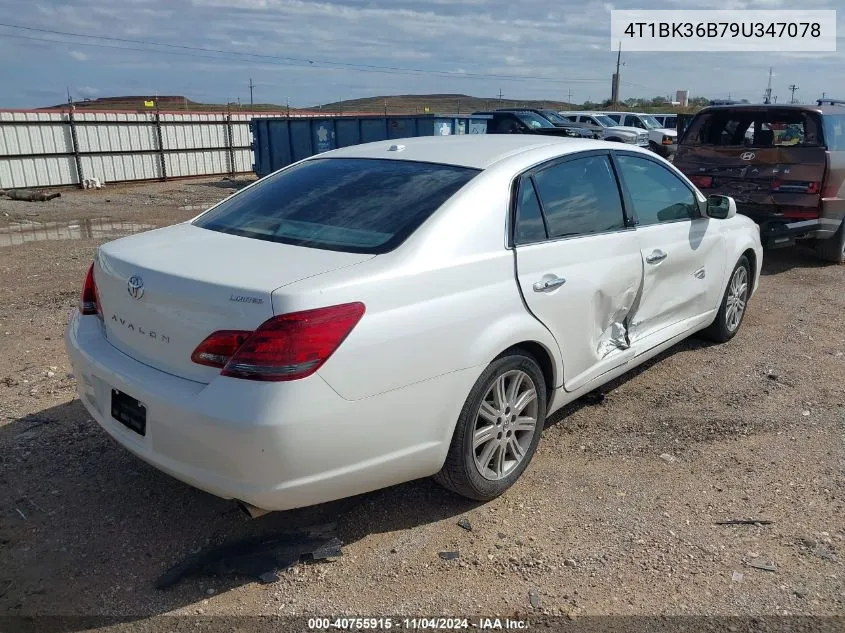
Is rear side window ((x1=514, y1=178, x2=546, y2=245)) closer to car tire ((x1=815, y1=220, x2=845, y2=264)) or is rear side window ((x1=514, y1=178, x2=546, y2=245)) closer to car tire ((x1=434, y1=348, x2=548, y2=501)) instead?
car tire ((x1=434, y1=348, x2=548, y2=501))

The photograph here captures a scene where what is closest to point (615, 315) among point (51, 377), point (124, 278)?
point (124, 278)

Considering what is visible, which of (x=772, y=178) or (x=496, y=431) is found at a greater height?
(x=772, y=178)

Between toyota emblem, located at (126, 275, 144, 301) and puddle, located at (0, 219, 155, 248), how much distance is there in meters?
9.08

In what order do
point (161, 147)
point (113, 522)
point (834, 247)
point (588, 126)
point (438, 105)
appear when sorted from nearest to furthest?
1. point (113, 522)
2. point (834, 247)
3. point (588, 126)
4. point (161, 147)
5. point (438, 105)

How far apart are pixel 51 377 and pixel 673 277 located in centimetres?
416

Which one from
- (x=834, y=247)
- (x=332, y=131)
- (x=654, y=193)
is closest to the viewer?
(x=654, y=193)

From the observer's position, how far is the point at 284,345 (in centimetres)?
246

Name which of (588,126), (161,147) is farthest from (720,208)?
(161,147)

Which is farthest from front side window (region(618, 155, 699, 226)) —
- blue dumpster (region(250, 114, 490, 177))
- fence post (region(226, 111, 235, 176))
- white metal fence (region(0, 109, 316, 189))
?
fence post (region(226, 111, 235, 176))

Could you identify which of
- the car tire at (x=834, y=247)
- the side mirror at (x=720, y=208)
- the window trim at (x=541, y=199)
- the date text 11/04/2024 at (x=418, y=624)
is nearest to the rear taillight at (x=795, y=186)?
the car tire at (x=834, y=247)

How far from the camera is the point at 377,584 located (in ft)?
9.20

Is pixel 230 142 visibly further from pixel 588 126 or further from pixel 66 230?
pixel 66 230

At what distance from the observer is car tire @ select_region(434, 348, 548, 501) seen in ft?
10.1

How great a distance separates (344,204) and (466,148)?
86cm
